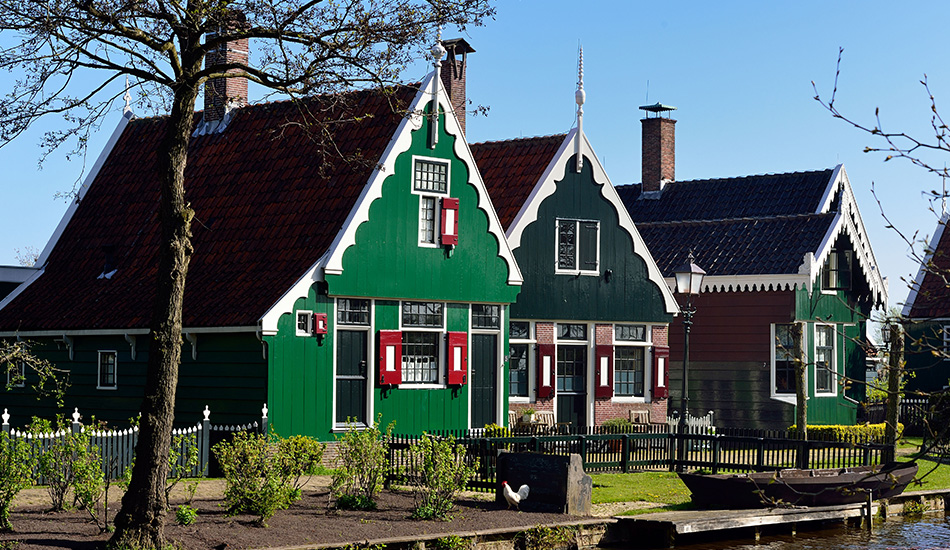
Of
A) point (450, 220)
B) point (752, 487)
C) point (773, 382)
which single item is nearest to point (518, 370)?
point (450, 220)

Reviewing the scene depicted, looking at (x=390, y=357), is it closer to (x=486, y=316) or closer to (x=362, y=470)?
(x=486, y=316)

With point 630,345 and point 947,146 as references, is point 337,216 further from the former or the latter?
point 947,146

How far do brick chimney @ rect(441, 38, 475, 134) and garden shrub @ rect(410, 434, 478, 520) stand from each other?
13.0 metres

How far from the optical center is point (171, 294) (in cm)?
1411

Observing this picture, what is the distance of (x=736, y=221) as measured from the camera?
113ft

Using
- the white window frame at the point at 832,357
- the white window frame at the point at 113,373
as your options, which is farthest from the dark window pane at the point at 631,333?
the white window frame at the point at 113,373

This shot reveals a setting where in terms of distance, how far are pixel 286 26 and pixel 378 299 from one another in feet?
32.7

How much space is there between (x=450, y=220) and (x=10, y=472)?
11.7 meters

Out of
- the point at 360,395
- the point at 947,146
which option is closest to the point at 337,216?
the point at 360,395

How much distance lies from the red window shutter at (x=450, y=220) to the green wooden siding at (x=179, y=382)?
4.64 m

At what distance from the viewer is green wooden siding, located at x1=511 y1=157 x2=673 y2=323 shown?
27.8 metres

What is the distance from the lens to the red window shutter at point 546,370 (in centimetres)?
2764

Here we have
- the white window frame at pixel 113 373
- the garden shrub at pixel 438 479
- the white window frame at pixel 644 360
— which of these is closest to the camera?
the garden shrub at pixel 438 479

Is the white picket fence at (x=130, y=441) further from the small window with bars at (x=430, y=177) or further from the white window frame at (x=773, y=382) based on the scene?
the white window frame at (x=773, y=382)
